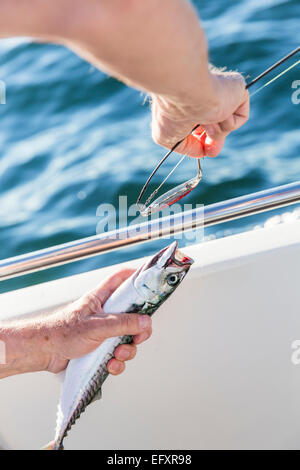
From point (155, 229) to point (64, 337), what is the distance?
0.35 m

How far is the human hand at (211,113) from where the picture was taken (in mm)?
994

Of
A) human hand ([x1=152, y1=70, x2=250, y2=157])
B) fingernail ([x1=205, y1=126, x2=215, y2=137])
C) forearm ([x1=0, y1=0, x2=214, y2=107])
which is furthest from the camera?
fingernail ([x1=205, y1=126, x2=215, y2=137])

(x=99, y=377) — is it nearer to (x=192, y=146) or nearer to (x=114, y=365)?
(x=114, y=365)

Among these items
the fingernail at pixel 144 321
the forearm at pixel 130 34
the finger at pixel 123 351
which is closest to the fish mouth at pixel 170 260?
the fingernail at pixel 144 321

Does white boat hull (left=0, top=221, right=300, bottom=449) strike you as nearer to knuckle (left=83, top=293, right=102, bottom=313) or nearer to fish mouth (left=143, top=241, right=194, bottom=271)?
knuckle (left=83, top=293, right=102, bottom=313)

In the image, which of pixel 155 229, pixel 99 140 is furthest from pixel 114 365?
pixel 99 140

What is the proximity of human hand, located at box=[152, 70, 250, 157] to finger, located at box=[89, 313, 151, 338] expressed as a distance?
41 centimetres

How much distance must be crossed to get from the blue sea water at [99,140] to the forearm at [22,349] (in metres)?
1.29

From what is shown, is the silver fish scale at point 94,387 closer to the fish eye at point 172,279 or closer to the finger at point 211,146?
the fish eye at point 172,279

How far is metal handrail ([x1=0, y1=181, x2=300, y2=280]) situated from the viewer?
5.01 ft

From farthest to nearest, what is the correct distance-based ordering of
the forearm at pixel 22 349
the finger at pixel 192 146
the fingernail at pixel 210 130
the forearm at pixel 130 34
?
the forearm at pixel 22 349
the finger at pixel 192 146
the fingernail at pixel 210 130
the forearm at pixel 130 34

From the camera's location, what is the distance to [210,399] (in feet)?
5.82

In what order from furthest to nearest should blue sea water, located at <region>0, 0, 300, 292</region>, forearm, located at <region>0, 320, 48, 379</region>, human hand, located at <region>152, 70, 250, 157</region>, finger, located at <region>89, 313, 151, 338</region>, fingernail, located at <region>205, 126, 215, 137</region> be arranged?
1. blue sea water, located at <region>0, 0, 300, 292</region>
2. forearm, located at <region>0, 320, 48, 379</region>
3. finger, located at <region>89, 313, 151, 338</region>
4. fingernail, located at <region>205, 126, 215, 137</region>
5. human hand, located at <region>152, 70, 250, 157</region>

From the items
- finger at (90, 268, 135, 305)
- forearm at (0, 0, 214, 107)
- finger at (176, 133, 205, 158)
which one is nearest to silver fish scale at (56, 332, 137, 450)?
finger at (90, 268, 135, 305)
